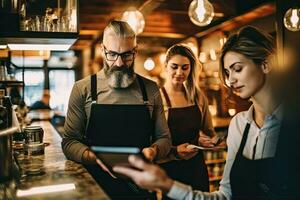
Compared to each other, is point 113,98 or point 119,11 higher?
point 119,11

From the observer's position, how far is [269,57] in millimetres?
1627

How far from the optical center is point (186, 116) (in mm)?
2885

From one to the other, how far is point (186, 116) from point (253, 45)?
1342mm

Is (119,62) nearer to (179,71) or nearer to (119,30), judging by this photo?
(119,30)

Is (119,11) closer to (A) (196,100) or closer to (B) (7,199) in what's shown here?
(A) (196,100)

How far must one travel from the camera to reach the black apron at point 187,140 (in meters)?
2.72

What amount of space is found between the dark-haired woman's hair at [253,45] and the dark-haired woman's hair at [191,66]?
1195mm

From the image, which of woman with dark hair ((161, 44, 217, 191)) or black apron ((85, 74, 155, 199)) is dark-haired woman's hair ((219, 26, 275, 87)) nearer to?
black apron ((85, 74, 155, 199))

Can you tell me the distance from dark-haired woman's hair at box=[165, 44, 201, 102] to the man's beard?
0.72m

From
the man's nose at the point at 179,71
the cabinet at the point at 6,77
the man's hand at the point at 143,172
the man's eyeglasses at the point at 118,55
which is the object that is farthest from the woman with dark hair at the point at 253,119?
the cabinet at the point at 6,77

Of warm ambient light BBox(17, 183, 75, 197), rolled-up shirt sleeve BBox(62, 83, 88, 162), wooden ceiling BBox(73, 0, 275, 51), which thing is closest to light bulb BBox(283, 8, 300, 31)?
wooden ceiling BBox(73, 0, 275, 51)

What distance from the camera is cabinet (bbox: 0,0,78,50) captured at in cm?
227

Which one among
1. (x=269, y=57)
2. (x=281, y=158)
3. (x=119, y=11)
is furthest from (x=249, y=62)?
(x=119, y=11)

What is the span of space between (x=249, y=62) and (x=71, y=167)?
1191 millimetres
